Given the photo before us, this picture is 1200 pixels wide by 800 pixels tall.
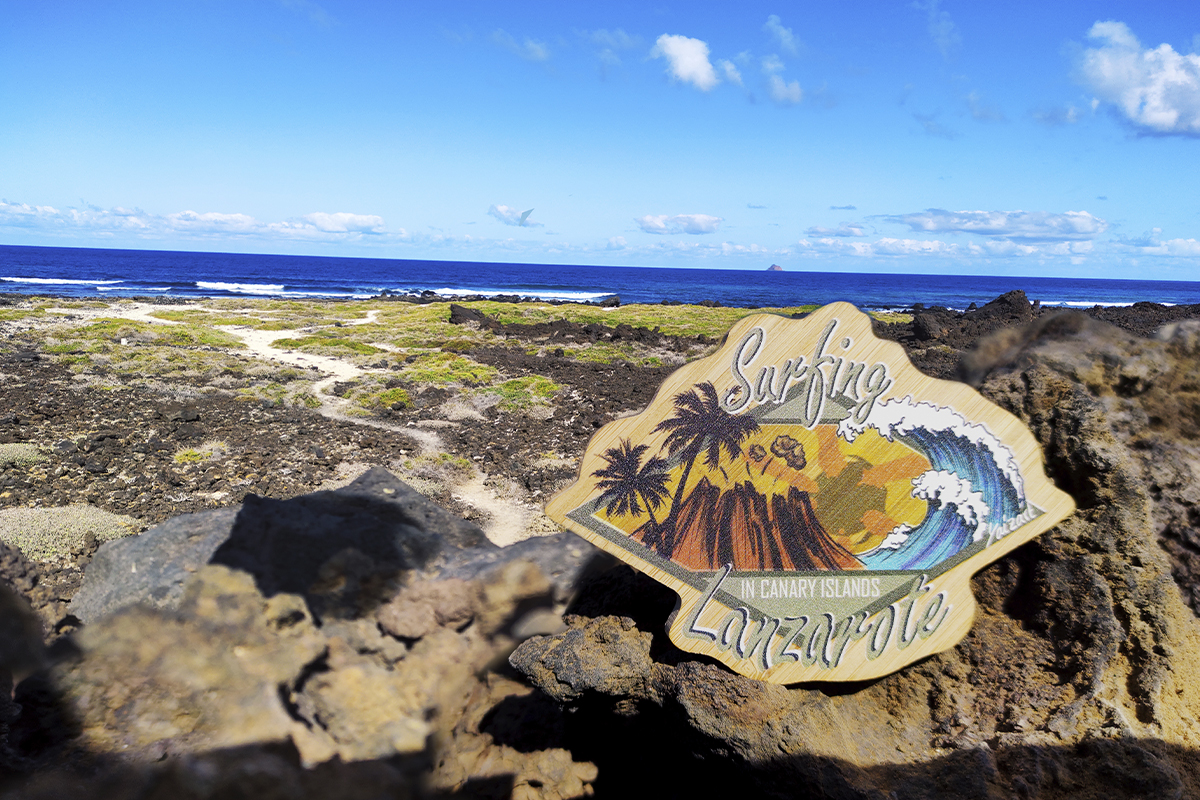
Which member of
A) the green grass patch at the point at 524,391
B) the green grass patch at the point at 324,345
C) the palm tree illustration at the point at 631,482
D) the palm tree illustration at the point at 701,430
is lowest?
the green grass patch at the point at 524,391

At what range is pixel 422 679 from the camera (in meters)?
4.34

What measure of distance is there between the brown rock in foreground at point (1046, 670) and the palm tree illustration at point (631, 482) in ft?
2.80

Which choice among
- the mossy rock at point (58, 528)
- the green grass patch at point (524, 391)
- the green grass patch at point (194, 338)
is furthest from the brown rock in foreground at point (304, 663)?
the green grass patch at point (194, 338)

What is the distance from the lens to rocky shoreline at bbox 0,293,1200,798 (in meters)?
3.80

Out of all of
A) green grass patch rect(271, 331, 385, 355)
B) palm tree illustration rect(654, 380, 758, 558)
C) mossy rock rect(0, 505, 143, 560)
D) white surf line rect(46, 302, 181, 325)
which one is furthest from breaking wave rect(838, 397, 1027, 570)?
white surf line rect(46, 302, 181, 325)

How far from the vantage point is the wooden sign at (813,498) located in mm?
4395

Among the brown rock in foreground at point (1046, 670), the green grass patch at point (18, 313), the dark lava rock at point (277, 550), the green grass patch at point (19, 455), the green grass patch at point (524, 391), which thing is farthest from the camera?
the green grass patch at point (18, 313)

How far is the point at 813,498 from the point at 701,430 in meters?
0.83

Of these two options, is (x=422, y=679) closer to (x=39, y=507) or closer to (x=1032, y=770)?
(x=1032, y=770)

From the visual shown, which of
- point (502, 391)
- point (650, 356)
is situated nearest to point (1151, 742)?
point (502, 391)

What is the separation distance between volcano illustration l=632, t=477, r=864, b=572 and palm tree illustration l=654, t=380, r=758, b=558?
0.12 metres

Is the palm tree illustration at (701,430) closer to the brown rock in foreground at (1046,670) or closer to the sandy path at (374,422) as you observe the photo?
the brown rock in foreground at (1046,670)

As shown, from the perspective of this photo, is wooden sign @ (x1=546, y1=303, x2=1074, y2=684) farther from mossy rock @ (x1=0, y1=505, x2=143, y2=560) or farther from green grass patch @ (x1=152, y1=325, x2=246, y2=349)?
green grass patch @ (x1=152, y1=325, x2=246, y2=349)

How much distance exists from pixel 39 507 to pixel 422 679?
337 inches
